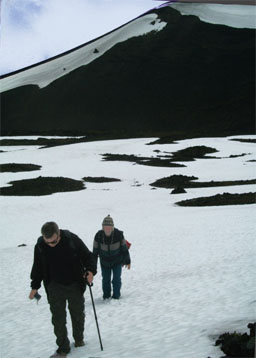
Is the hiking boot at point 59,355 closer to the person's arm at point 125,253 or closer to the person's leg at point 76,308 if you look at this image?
the person's leg at point 76,308

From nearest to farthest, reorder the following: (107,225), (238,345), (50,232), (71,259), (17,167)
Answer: (238,345) < (50,232) < (71,259) < (107,225) < (17,167)

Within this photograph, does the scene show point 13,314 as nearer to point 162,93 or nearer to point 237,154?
point 237,154

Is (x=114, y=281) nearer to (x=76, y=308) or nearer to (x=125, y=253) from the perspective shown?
(x=125, y=253)

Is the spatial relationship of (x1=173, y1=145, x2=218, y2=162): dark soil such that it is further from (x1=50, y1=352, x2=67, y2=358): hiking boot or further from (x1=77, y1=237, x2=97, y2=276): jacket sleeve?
(x1=50, y1=352, x2=67, y2=358): hiking boot

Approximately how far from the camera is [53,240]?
→ 551 cm

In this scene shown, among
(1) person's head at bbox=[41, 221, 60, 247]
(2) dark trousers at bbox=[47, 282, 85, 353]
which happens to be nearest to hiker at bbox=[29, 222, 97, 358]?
(2) dark trousers at bbox=[47, 282, 85, 353]

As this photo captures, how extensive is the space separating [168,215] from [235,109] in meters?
60.8

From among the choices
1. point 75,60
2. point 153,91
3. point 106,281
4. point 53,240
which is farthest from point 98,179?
point 75,60

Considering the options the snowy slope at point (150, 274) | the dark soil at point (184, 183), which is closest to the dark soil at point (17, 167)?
the snowy slope at point (150, 274)

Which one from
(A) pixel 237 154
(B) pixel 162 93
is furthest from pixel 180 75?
(A) pixel 237 154

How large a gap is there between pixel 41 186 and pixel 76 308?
19.9m

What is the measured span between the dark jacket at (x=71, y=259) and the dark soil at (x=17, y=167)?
25939mm

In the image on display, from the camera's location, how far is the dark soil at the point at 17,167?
31.9 metres

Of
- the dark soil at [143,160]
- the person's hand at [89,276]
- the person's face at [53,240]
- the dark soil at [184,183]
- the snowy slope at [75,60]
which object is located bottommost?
the dark soil at [184,183]
